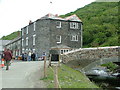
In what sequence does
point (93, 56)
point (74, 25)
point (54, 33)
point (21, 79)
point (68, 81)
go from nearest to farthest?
1. point (21, 79)
2. point (68, 81)
3. point (93, 56)
4. point (54, 33)
5. point (74, 25)

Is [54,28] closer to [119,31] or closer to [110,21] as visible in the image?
[119,31]

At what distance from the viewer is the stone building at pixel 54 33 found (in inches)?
1503

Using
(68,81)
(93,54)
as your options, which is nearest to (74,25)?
(93,54)

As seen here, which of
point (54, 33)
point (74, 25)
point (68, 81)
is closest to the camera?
point (68, 81)

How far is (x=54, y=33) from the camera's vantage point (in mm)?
38719

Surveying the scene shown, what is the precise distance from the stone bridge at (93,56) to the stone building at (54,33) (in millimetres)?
12161

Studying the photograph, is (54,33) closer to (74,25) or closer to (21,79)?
(74,25)

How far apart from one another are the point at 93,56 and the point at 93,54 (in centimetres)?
21

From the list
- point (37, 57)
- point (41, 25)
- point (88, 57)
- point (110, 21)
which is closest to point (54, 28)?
point (41, 25)

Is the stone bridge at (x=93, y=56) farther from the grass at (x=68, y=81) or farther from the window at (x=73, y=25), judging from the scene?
the window at (x=73, y=25)

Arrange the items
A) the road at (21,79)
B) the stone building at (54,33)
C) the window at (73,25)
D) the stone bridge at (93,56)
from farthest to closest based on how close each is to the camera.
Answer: the window at (73,25)
the stone building at (54,33)
the stone bridge at (93,56)
the road at (21,79)

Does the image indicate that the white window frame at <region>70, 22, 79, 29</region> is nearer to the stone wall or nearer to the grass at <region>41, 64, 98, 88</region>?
the stone wall

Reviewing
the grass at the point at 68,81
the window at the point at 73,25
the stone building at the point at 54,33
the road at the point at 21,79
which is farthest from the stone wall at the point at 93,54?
the window at the point at 73,25

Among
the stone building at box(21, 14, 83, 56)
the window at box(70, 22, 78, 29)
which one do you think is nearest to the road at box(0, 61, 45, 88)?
the stone building at box(21, 14, 83, 56)
